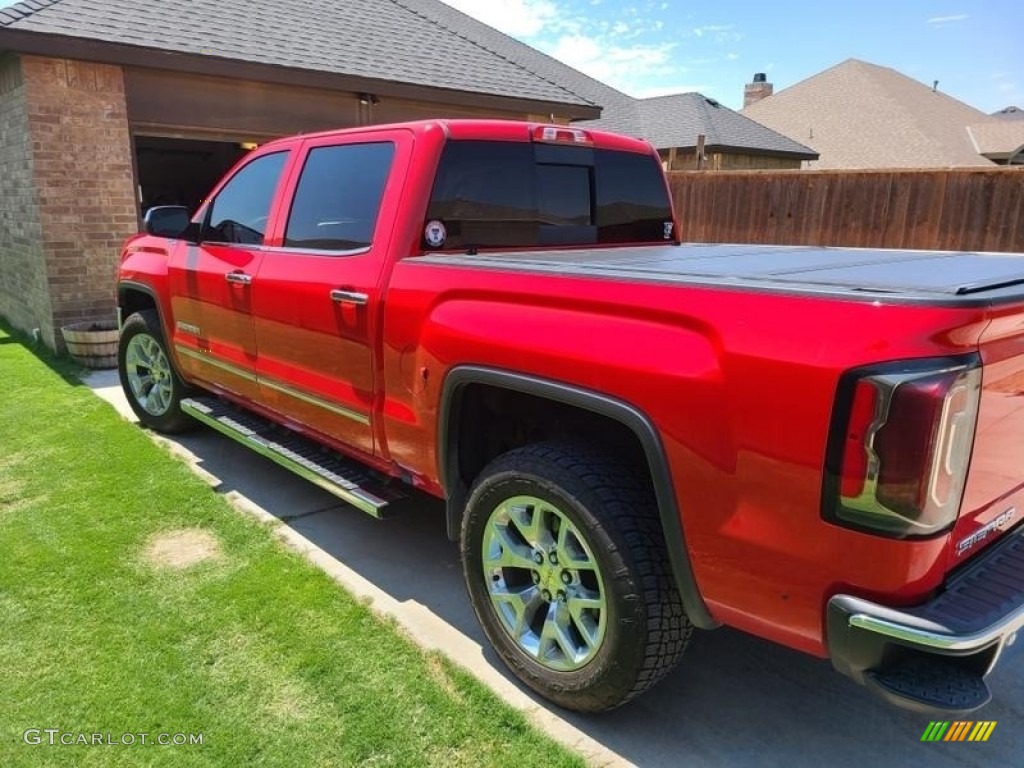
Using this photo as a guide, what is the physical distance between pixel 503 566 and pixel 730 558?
0.96 meters

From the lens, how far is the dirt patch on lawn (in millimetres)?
3822

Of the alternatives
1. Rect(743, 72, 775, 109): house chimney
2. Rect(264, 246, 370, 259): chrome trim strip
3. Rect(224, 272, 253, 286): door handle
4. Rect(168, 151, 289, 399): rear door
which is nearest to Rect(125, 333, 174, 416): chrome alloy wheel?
Rect(168, 151, 289, 399): rear door

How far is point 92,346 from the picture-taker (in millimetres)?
7746

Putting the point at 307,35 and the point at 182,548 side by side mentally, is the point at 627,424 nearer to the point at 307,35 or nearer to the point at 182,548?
the point at 182,548

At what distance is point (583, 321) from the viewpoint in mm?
2408

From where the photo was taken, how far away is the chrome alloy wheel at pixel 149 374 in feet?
18.0

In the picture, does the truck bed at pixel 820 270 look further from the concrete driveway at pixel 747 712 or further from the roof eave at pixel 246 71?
the roof eave at pixel 246 71

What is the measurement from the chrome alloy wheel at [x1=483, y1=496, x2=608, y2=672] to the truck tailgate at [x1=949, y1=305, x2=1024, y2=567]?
104 cm

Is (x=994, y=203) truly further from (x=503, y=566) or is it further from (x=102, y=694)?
(x=102, y=694)

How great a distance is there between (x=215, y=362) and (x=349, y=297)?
173 centimetres

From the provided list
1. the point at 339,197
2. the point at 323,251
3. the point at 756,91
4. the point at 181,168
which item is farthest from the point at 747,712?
the point at 756,91

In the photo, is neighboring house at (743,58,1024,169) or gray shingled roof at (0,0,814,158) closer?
gray shingled roof at (0,0,814,158)

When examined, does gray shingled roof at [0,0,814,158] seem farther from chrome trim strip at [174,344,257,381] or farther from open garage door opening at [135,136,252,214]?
chrome trim strip at [174,344,257,381]

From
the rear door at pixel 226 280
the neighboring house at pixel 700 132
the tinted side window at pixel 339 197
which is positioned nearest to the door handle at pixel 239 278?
the rear door at pixel 226 280
